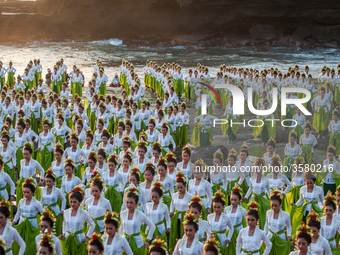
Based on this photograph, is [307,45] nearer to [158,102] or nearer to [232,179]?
[158,102]

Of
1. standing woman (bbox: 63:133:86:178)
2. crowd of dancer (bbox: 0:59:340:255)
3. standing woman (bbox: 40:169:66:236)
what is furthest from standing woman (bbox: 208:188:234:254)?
standing woman (bbox: 63:133:86:178)

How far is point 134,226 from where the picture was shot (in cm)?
564

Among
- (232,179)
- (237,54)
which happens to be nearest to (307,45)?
(237,54)

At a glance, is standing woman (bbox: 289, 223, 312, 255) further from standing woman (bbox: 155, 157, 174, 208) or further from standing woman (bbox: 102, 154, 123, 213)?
standing woman (bbox: 102, 154, 123, 213)

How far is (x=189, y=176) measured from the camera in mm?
7766

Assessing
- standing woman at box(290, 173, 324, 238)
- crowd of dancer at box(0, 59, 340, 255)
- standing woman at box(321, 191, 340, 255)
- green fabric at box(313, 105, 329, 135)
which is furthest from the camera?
Answer: green fabric at box(313, 105, 329, 135)

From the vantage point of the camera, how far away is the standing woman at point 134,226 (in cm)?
560

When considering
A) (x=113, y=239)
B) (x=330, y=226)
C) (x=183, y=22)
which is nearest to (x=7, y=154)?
(x=113, y=239)

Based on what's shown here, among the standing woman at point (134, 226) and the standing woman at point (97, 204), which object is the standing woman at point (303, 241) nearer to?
the standing woman at point (134, 226)

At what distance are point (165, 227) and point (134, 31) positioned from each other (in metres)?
39.5

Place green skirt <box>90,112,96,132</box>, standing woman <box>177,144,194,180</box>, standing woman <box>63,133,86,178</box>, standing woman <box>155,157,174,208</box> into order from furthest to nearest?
green skirt <box>90,112,96,132</box> → standing woman <box>63,133,86,178</box> → standing woman <box>177,144,194,180</box> → standing woman <box>155,157,174,208</box>

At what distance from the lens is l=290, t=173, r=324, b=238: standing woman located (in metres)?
6.70

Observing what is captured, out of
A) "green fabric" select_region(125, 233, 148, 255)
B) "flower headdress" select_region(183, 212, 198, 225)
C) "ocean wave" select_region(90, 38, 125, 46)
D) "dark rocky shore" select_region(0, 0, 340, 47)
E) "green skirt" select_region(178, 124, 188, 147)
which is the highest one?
"dark rocky shore" select_region(0, 0, 340, 47)

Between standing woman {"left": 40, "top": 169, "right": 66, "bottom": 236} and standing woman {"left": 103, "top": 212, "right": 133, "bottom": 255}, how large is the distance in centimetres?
153
